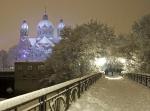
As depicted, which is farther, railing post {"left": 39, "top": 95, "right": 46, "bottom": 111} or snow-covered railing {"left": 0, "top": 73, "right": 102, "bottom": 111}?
railing post {"left": 39, "top": 95, "right": 46, "bottom": 111}

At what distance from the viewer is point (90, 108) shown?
16453mm

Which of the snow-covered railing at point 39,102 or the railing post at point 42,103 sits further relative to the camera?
Answer: the railing post at point 42,103

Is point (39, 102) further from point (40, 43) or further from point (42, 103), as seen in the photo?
point (40, 43)

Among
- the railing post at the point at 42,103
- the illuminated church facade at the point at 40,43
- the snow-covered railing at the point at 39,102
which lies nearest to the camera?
the snow-covered railing at the point at 39,102

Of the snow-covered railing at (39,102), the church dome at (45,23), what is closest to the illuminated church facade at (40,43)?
the church dome at (45,23)

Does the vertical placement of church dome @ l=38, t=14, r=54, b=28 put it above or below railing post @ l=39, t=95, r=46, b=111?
above

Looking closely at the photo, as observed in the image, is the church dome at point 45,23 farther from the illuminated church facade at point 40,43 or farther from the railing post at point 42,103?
the railing post at point 42,103

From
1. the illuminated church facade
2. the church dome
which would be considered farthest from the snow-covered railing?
the church dome

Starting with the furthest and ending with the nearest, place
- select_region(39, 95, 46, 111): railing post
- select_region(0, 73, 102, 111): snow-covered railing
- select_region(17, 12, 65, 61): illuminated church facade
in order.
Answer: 1. select_region(17, 12, 65, 61): illuminated church facade
2. select_region(39, 95, 46, 111): railing post
3. select_region(0, 73, 102, 111): snow-covered railing

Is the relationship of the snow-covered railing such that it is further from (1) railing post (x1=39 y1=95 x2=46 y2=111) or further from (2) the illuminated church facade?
(2) the illuminated church facade

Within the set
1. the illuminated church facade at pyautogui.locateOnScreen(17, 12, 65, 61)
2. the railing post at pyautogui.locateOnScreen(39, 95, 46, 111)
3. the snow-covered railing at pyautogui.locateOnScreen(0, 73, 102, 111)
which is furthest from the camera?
the illuminated church facade at pyautogui.locateOnScreen(17, 12, 65, 61)

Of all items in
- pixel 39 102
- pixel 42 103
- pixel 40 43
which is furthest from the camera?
pixel 40 43

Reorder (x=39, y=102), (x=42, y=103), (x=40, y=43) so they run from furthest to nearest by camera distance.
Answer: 1. (x=40, y=43)
2. (x=42, y=103)
3. (x=39, y=102)

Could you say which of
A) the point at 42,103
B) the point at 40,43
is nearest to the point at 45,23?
the point at 40,43
